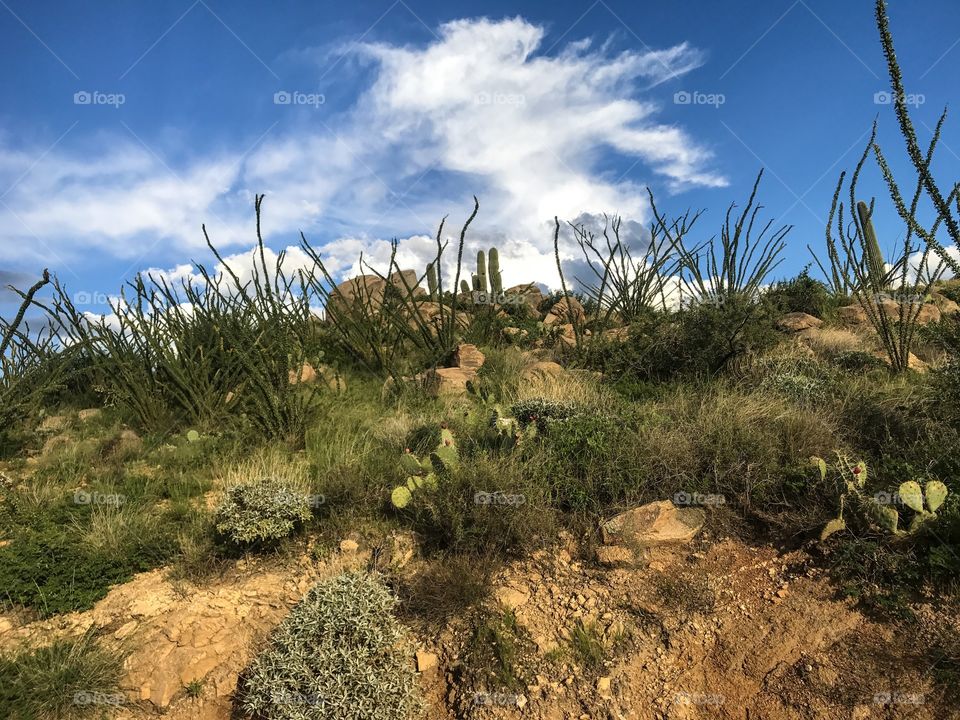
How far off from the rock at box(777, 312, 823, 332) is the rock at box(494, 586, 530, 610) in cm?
863

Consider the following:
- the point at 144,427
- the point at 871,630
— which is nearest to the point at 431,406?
the point at 144,427

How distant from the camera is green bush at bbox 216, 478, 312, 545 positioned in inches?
182

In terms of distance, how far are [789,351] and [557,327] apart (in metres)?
4.52

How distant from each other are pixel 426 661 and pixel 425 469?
1.66m

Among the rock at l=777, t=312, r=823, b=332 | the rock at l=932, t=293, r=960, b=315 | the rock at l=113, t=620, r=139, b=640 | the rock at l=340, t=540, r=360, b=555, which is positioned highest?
the rock at l=932, t=293, r=960, b=315

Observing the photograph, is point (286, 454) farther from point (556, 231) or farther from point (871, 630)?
point (556, 231)

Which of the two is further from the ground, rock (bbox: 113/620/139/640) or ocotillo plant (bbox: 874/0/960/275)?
ocotillo plant (bbox: 874/0/960/275)

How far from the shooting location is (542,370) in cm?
888

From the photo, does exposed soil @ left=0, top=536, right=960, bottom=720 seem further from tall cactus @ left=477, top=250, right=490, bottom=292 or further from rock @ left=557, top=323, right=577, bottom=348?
tall cactus @ left=477, top=250, right=490, bottom=292

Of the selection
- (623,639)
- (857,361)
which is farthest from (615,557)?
(857,361)

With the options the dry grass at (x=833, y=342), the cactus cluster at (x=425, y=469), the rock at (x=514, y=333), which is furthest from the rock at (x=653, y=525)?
the rock at (x=514, y=333)

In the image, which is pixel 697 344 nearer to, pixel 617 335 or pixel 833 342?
pixel 617 335

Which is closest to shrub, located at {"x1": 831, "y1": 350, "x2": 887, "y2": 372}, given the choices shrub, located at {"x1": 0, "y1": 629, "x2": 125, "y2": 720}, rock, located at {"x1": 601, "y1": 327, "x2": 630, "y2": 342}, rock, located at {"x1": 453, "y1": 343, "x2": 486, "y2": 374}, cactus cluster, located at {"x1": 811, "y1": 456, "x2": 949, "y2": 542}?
rock, located at {"x1": 601, "y1": 327, "x2": 630, "y2": 342}

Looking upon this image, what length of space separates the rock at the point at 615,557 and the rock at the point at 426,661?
4.48 ft
